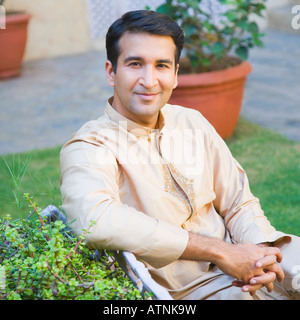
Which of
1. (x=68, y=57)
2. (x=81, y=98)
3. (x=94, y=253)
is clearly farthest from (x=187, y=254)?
(x=68, y=57)

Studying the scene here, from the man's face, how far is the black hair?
A: 0.06ft

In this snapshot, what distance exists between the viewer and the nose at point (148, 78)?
2.03 meters

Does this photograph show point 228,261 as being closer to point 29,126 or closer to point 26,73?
point 29,126

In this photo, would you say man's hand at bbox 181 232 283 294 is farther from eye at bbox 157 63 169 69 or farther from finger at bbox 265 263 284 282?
eye at bbox 157 63 169 69

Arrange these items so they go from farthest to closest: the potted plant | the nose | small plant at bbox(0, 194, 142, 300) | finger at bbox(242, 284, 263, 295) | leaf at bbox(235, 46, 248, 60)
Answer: the potted plant < leaf at bbox(235, 46, 248, 60) < the nose < finger at bbox(242, 284, 263, 295) < small plant at bbox(0, 194, 142, 300)

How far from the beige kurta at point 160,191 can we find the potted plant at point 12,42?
238 inches

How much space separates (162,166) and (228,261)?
451 millimetres

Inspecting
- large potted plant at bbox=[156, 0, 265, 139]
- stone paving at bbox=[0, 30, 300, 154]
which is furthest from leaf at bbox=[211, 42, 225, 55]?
stone paving at bbox=[0, 30, 300, 154]

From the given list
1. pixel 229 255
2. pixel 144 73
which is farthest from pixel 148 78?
pixel 229 255

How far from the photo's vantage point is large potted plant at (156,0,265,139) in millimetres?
4758

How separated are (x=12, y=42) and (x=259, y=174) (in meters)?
4.89

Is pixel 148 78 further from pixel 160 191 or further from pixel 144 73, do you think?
pixel 160 191

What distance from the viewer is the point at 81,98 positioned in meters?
6.84
